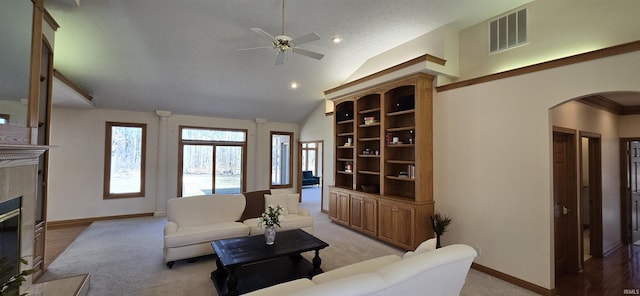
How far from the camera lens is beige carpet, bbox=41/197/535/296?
321 centimetres

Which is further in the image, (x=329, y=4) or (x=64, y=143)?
(x=64, y=143)

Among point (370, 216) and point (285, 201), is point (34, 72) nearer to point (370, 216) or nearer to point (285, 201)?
point (285, 201)

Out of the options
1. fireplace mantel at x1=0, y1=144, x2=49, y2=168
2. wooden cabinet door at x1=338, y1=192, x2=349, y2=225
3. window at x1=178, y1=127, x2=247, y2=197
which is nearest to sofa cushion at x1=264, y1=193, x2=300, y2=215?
wooden cabinet door at x1=338, y1=192, x2=349, y2=225

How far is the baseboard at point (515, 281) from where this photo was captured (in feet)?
10.2

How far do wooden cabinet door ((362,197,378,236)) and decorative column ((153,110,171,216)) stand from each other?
5.02 metres

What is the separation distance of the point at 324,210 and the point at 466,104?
4.55 metres

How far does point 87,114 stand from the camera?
20.4ft

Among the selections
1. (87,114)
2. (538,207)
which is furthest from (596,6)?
(87,114)

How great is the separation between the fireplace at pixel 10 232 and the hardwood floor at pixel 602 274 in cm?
166

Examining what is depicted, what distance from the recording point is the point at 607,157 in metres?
4.56

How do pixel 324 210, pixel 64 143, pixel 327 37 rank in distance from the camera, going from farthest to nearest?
pixel 324 210 < pixel 64 143 < pixel 327 37

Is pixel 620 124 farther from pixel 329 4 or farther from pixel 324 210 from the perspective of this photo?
pixel 324 210

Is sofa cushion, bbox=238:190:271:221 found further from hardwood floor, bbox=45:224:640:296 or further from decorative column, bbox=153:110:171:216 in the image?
decorative column, bbox=153:110:171:216

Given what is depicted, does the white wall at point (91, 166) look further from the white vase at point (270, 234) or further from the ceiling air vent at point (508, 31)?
the ceiling air vent at point (508, 31)
